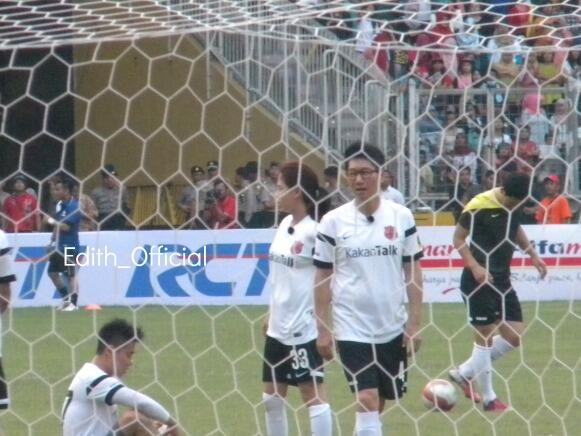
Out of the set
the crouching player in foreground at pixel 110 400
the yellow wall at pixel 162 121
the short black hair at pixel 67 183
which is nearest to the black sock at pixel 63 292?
the yellow wall at pixel 162 121

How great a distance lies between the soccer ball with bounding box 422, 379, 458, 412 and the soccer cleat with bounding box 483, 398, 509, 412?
0.24 m

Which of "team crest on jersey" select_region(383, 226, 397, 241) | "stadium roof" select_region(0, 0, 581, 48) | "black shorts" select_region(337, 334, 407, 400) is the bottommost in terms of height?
"black shorts" select_region(337, 334, 407, 400)

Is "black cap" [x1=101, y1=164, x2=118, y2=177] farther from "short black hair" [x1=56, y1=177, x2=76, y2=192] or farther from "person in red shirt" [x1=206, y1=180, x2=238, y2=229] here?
"person in red shirt" [x1=206, y1=180, x2=238, y2=229]

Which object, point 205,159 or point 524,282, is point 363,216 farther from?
point 524,282

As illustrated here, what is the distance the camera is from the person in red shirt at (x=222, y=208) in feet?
A: 38.8

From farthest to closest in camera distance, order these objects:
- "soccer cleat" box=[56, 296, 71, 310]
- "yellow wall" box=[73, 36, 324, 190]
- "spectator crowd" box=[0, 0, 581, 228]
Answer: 1. "soccer cleat" box=[56, 296, 71, 310]
2. "yellow wall" box=[73, 36, 324, 190]
3. "spectator crowd" box=[0, 0, 581, 228]

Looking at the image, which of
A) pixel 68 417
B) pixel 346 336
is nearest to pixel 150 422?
pixel 68 417

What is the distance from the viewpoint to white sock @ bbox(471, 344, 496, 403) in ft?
28.0

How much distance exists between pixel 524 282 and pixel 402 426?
736cm

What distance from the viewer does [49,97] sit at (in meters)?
14.6

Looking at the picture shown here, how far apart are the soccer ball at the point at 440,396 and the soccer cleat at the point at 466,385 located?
33 centimetres

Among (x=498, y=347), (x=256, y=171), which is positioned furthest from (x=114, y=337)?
(x=256, y=171)

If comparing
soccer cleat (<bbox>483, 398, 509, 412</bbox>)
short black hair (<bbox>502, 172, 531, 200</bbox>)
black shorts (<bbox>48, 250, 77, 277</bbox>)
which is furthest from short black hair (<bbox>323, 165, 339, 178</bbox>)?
black shorts (<bbox>48, 250, 77, 277</bbox>)

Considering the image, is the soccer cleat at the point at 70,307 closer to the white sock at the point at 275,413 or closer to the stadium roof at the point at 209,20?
the stadium roof at the point at 209,20
